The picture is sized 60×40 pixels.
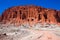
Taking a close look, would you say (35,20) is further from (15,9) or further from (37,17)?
(15,9)

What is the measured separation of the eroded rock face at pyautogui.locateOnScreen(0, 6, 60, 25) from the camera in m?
66.9

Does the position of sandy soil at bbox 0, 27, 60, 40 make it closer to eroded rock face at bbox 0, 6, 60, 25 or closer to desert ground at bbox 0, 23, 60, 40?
desert ground at bbox 0, 23, 60, 40

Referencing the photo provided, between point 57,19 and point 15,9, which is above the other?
point 15,9

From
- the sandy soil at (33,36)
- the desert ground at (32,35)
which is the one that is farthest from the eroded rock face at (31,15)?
the sandy soil at (33,36)

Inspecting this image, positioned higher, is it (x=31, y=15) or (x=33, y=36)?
(x=31, y=15)

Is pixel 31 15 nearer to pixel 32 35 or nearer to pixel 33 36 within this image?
pixel 32 35

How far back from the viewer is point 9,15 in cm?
7419

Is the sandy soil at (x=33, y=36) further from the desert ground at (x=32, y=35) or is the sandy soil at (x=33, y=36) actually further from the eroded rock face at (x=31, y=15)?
the eroded rock face at (x=31, y=15)

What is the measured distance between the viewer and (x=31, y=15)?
2731 inches

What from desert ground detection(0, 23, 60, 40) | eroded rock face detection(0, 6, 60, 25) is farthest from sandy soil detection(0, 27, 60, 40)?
eroded rock face detection(0, 6, 60, 25)

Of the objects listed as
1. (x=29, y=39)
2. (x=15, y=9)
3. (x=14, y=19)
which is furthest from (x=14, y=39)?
(x=15, y=9)

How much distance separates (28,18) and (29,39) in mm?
42537

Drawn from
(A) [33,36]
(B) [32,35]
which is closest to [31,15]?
(B) [32,35]

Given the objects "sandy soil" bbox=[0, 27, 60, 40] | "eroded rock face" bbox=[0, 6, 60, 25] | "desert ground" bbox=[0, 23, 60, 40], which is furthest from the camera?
"eroded rock face" bbox=[0, 6, 60, 25]
